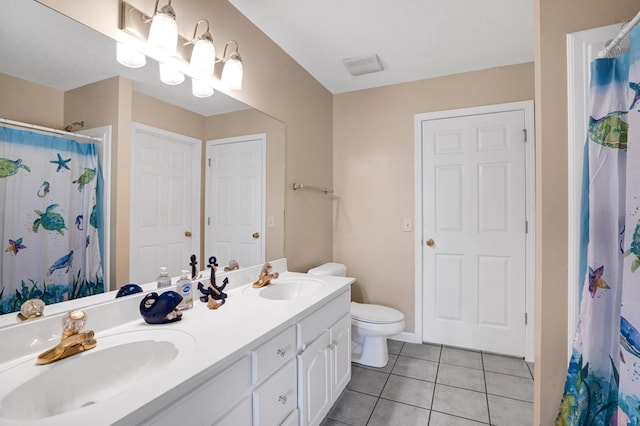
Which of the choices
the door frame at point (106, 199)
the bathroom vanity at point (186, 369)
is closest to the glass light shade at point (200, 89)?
the door frame at point (106, 199)

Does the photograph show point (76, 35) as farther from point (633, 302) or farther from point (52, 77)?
point (633, 302)

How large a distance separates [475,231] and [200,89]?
7.61ft

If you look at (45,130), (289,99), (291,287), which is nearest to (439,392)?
(291,287)

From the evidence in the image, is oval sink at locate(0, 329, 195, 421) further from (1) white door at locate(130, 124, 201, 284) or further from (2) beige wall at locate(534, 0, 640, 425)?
(2) beige wall at locate(534, 0, 640, 425)

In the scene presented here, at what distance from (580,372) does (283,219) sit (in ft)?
5.63

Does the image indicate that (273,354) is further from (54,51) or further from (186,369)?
(54,51)

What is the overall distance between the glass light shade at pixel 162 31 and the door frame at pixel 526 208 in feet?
6.74

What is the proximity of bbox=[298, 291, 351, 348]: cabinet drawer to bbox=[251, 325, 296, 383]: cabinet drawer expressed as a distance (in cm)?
7

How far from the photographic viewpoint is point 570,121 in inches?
44.1

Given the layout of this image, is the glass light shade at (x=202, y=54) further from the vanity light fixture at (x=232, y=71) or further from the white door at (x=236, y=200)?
the white door at (x=236, y=200)

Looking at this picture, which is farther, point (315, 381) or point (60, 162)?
point (315, 381)

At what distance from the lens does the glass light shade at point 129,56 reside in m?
1.15

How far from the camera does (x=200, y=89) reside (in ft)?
4.97

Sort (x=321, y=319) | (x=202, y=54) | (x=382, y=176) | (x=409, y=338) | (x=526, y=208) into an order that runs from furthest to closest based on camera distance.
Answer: (x=382, y=176)
(x=409, y=338)
(x=526, y=208)
(x=321, y=319)
(x=202, y=54)
